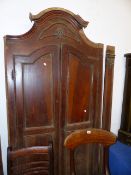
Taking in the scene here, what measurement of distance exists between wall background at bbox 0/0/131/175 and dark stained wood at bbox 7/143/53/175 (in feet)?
1.19

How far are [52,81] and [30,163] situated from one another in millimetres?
790

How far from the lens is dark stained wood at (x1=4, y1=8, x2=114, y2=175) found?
1.65m

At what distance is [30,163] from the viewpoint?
1.65 metres

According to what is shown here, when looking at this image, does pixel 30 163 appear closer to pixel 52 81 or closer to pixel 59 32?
→ pixel 52 81

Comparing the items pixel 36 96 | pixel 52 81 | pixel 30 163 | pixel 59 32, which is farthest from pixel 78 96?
pixel 30 163

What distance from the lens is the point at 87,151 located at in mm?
2057

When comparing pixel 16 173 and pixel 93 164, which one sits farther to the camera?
pixel 93 164

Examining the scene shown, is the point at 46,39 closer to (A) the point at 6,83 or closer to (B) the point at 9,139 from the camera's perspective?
(A) the point at 6,83

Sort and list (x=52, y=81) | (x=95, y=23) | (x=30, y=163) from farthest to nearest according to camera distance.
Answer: (x=95, y=23) → (x=52, y=81) → (x=30, y=163)

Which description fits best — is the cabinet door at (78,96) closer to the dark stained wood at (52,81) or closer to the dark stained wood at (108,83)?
the dark stained wood at (52,81)

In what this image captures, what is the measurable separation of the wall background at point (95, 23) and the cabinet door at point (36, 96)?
0.22m

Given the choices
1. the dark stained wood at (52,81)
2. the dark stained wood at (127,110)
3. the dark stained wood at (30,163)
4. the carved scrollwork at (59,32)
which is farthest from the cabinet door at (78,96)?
the dark stained wood at (127,110)

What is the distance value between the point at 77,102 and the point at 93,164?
80 centimetres

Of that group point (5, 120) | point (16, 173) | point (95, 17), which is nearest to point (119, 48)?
point (95, 17)
